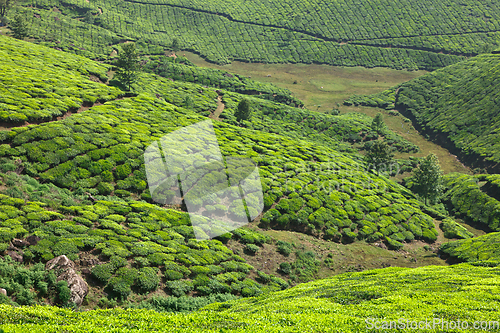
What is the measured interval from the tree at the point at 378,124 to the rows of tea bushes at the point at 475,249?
187 ft

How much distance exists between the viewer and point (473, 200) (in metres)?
67.6

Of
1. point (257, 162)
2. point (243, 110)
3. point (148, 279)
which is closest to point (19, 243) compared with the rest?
point (148, 279)

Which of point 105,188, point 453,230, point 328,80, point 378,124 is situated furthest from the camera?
point 328,80

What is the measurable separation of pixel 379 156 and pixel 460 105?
195 ft

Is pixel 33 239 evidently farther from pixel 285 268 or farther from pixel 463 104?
pixel 463 104

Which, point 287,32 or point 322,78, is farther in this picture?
point 287,32

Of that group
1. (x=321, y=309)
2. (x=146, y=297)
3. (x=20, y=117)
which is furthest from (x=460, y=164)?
(x=20, y=117)

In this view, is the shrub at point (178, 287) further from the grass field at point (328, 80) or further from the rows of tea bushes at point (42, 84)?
the grass field at point (328, 80)

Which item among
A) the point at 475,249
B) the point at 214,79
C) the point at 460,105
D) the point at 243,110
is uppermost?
the point at 460,105

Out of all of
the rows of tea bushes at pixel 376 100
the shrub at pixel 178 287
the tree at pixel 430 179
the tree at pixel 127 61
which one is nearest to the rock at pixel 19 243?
the shrub at pixel 178 287

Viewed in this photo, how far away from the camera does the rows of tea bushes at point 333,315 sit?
565 inches

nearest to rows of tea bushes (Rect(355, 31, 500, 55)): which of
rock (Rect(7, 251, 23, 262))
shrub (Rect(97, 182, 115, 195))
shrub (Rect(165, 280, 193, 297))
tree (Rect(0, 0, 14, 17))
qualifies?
tree (Rect(0, 0, 14, 17))

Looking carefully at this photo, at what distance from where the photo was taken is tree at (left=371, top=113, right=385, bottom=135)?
9622 centimetres

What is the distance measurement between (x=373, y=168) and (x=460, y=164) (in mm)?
33330
